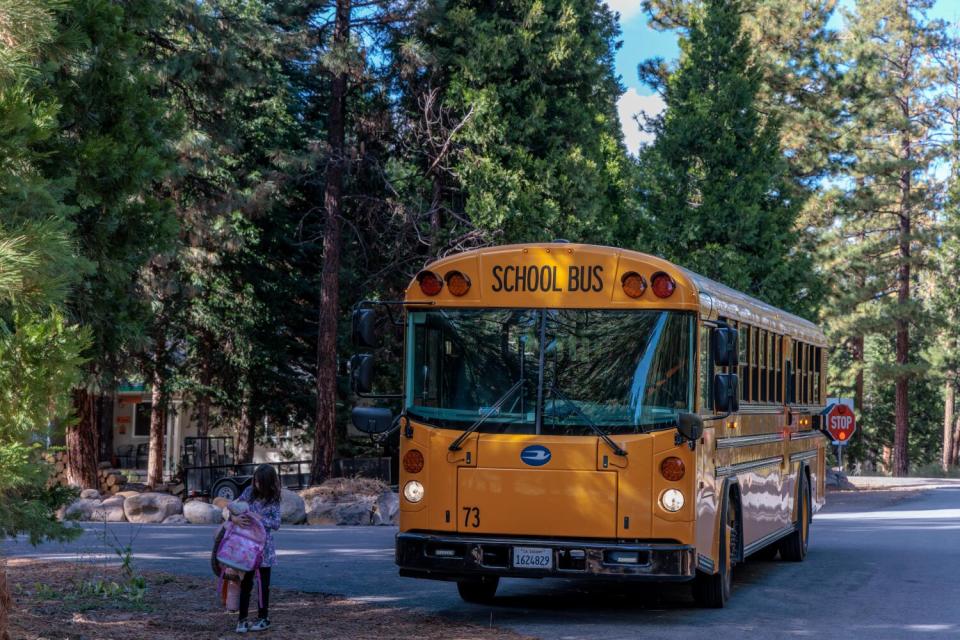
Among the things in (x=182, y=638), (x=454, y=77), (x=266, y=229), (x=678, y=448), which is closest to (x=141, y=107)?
(x=182, y=638)

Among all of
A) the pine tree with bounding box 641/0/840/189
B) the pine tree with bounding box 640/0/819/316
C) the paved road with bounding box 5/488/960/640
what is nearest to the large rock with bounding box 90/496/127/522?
the paved road with bounding box 5/488/960/640

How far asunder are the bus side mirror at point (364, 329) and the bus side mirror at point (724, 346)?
8.96 feet

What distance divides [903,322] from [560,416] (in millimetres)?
42960

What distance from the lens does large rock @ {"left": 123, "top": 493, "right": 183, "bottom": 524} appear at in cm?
2192

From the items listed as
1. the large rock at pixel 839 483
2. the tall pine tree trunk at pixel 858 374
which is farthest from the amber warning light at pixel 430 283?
the tall pine tree trunk at pixel 858 374

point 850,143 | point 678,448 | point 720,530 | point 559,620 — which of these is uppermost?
point 850,143

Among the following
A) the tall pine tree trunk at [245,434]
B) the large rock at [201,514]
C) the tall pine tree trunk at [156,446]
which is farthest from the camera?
the tall pine tree trunk at [156,446]

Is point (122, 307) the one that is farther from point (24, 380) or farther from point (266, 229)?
point (266, 229)

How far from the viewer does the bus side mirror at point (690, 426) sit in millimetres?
10055

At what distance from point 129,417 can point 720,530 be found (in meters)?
41.7

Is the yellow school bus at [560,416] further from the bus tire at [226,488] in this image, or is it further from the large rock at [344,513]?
the bus tire at [226,488]

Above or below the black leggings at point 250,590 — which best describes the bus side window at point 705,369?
above

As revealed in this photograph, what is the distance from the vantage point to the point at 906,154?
5206 centimetres

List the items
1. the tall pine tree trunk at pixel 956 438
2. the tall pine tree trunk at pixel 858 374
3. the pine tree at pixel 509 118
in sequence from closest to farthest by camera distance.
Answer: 1. the pine tree at pixel 509 118
2. the tall pine tree trunk at pixel 858 374
3. the tall pine tree trunk at pixel 956 438
